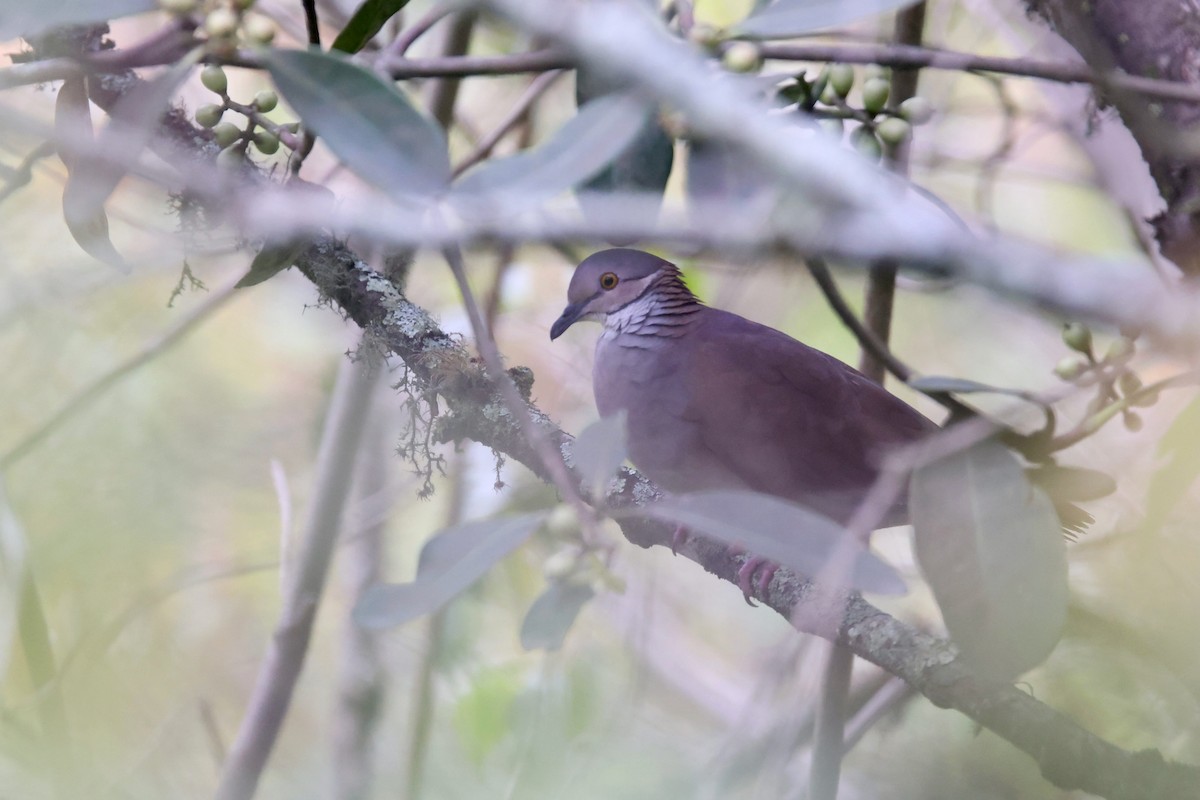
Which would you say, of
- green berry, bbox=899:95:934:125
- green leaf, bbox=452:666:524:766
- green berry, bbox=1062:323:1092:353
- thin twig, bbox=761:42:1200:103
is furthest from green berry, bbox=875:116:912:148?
green leaf, bbox=452:666:524:766

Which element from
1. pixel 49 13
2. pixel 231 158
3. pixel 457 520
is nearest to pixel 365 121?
pixel 49 13

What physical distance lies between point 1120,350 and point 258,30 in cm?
124

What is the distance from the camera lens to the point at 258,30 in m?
1.21

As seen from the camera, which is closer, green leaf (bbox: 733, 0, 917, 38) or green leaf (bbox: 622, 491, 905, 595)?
green leaf (bbox: 622, 491, 905, 595)

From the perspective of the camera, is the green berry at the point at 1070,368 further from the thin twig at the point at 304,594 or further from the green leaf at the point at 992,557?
the thin twig at the point at 304,594

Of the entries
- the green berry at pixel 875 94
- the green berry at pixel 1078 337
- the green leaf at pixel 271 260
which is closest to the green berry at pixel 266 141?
the green leaf at pixel 271 260

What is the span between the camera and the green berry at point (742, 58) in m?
1.51

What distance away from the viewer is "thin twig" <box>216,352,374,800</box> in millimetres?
2223

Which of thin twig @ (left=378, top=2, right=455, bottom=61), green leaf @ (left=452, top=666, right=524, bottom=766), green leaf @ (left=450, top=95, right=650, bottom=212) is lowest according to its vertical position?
green leaf @ (left=452, top=666, right=524, bottom=766)

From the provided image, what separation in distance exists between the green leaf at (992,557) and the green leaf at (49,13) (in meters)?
1.14

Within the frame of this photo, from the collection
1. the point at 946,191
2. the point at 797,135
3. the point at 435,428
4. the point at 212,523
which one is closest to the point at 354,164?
the point at 797,135

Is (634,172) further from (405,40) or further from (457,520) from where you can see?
(457,520)

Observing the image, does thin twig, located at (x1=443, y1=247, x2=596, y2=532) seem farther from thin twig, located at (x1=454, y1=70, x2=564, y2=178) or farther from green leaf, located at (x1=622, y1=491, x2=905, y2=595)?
thin twig, located at (x1=454, y1=70, x2=564, y2=178)

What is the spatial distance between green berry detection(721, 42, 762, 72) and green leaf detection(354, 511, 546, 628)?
81 cm
